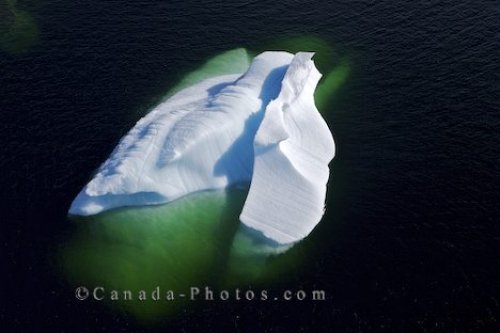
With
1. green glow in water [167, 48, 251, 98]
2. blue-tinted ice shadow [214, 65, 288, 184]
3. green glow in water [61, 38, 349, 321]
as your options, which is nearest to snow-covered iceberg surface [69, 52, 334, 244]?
blue-tinted ice shadow [214, 65, 288, 184]

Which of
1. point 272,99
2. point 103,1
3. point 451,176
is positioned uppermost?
point 103,1

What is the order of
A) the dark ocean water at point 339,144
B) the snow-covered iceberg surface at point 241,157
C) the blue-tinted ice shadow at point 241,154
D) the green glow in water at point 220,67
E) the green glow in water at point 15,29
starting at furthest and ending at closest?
the green glow in water at point 15,29
the green glow in water at point 220,67
the blue-tinted ice shadow at point 241,154
the snow-covered iceberg surface at point 241,157
the dark ocean water at point 339,144

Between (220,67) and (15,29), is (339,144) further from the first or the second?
(15,29)

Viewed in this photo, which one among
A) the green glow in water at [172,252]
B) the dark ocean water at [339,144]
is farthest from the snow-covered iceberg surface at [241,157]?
the dark ocean water at [339,144]

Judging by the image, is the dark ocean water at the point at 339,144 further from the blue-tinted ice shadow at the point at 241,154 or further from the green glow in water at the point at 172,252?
the blue-tinted ice shadow at the point at 241,154

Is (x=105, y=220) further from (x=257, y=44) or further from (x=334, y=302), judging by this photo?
(x=257, y=44)

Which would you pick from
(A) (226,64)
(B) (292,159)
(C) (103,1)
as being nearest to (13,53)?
(C) (103,1)
